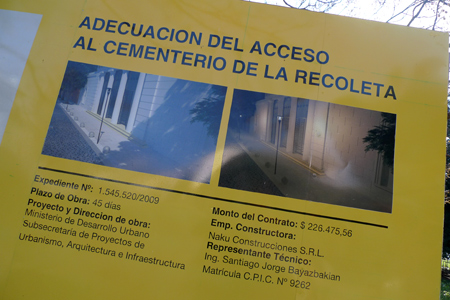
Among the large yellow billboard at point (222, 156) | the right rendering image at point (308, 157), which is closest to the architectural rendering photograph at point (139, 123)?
the large yellow billboard at point (222, 156)

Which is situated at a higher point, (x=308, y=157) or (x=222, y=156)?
(x=308, y=157)

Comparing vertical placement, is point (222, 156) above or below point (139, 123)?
below

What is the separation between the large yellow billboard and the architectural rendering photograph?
1 centimetres

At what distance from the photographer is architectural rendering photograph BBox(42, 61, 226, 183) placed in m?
2.32

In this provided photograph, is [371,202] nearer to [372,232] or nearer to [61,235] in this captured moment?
[372,232]

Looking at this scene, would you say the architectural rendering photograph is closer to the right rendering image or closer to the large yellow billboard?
the large yellow billboard

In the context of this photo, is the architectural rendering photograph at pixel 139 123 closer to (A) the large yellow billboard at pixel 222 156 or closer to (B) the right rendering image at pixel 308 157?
(A) the large yellow billboard at pixel 222 156

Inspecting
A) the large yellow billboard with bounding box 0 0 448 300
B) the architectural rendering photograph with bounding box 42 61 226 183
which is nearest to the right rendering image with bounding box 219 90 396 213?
the large yellow billboard with bounding box 0 0 448 300

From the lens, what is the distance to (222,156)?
231cm

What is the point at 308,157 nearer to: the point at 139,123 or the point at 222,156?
the point at 222,156

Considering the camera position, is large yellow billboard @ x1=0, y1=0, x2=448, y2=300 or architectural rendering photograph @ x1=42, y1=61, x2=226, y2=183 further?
architectural rendering photograph @ x1=42, y1=61, x2=226, y2=183

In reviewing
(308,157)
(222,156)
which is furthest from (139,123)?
(308,157)

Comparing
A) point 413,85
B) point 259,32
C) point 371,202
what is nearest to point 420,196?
point 371,202

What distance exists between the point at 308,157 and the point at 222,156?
0.72 meters
